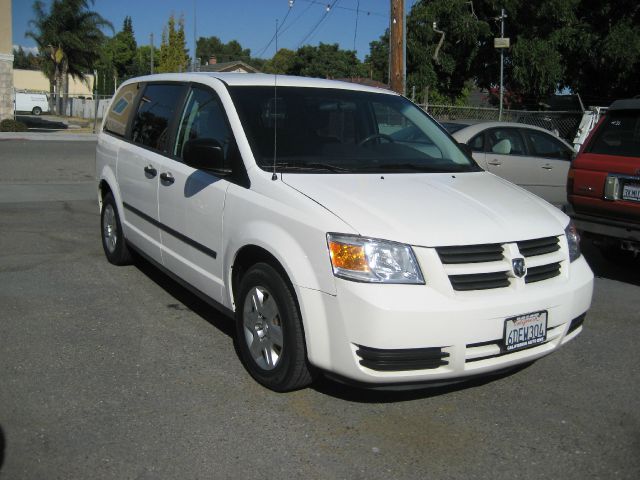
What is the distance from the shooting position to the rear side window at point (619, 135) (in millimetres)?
6625

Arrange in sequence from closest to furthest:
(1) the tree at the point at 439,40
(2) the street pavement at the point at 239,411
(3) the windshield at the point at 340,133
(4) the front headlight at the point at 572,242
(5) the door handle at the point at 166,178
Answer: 1. (2) the street pavement at the point at 239,411
2. (4) the front headlight at the point at 572,242
3. (3) the windshield at the point at 340,133
4. (5) the door handle at the point at 166,178
5. (1) the tree at the point at 439,40

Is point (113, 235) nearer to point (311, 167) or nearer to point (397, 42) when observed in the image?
point (311, 167)

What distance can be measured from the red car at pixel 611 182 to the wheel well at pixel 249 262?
12.8ft

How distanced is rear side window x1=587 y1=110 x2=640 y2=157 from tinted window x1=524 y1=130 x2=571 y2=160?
411 cm

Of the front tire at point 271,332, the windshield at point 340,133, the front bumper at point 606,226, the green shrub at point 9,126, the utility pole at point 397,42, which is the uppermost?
the utility pole at point 397,42

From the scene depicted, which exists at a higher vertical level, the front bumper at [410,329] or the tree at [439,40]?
the tree at [439,40]

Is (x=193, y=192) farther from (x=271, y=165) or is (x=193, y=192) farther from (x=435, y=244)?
(x=435, y=244)

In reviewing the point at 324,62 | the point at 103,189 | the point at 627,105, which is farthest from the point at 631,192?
the point at 324,62

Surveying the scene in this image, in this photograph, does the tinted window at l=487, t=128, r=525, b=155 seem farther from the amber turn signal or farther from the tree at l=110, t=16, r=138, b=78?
the tree at l=110, t=16, r=138, b=78

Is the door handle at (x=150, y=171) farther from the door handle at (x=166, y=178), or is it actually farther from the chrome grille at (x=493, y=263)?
the chrome grille at (x=493, y=263)

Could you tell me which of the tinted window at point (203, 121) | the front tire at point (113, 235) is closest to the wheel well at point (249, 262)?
→ the tinted window at point (203, 121)

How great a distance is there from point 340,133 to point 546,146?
7.14 m

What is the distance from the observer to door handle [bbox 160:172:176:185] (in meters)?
5.19

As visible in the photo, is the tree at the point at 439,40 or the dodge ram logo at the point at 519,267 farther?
the tree at the point at 439,40
